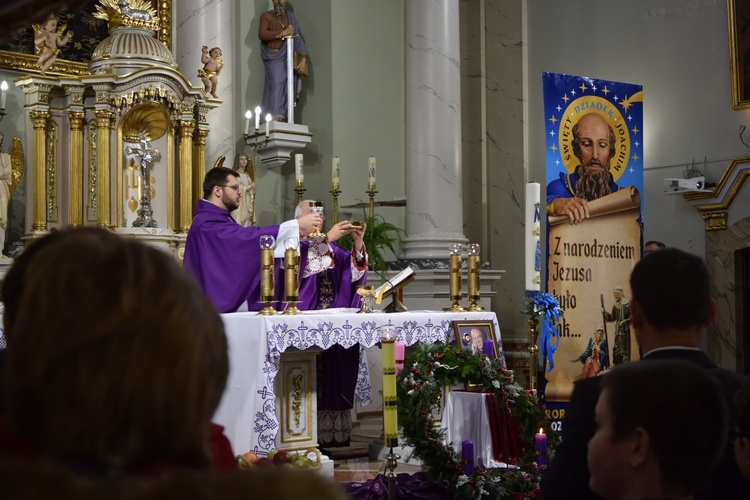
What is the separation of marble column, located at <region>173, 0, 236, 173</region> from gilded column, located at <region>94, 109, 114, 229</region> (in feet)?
5.15

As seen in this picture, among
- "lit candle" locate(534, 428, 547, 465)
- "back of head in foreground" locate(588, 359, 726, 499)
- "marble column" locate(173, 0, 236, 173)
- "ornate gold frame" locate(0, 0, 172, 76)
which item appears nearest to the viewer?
"back of head in foreground" locate(588, 359, 726, 499)

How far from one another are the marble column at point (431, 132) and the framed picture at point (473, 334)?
314 cm

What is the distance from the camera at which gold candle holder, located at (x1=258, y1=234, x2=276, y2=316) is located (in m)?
6.91

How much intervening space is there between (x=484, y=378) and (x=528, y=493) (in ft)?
2.71

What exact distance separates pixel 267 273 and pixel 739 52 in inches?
285

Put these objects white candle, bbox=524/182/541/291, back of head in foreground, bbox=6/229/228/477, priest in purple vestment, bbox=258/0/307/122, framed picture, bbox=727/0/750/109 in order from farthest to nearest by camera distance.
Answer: priest in purple vestment, bbox=258/0/307/122 < framed picture, bbox=727/0/750/109 < white candle, bbox=524/182/541/291 < back of head in foreground, bbox=6/229/228/477

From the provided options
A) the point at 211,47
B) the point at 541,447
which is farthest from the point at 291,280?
the point at 211,47

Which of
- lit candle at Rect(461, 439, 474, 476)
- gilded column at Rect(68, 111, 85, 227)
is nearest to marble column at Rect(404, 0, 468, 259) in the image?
gilded column at Rect(68, 111, 85, 227)

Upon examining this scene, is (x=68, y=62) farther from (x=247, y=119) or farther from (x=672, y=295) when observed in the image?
(x=672, y=295)

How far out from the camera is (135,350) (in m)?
1.20

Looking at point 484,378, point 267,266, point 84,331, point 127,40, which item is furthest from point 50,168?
point 84,331

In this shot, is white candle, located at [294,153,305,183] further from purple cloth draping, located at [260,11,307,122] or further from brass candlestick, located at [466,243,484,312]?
purple cloth draping, located at [260,11,307,122]

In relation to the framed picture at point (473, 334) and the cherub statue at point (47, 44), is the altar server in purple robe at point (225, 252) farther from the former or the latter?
the cherub statue at point (47, 44)

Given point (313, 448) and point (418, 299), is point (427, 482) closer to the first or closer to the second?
point (313, 448)
